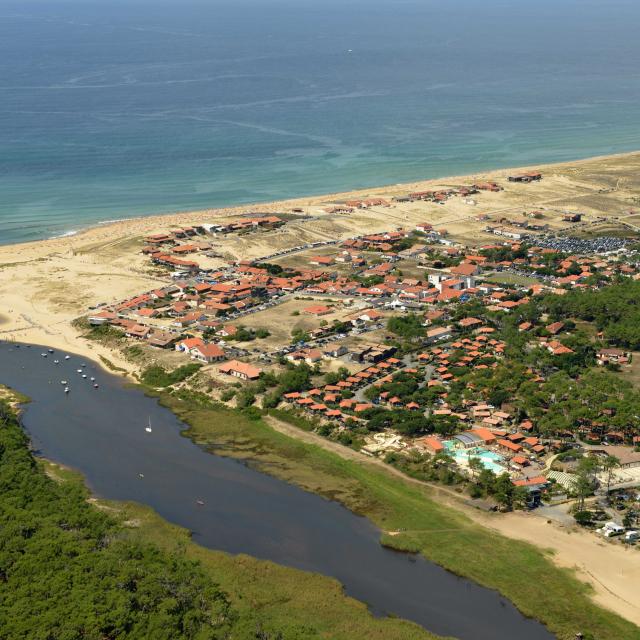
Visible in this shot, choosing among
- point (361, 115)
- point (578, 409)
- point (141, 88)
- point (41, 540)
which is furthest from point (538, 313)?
point (141, 88)

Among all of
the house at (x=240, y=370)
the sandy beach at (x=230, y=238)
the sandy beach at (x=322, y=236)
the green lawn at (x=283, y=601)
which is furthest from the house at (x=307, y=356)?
the green lawn at (x=283, y=601)

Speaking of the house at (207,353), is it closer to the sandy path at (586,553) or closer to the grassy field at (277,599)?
the grassy field at (277,599)

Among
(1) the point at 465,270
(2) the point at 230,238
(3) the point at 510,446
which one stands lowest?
(3) the point at 510,446

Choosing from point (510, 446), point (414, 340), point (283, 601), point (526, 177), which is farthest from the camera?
point (526, 177)

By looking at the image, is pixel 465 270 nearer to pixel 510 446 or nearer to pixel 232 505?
pixel 510 446

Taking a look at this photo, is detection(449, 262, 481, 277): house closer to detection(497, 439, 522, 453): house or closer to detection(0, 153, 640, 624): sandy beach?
detection(0, 153, 640, 624): sandy beach

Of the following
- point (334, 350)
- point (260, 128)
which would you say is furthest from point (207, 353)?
point (260, 128)

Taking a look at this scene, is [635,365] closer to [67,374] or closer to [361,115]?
[67,374]

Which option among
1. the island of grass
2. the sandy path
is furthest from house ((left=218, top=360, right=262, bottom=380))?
the island of grass
